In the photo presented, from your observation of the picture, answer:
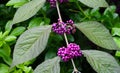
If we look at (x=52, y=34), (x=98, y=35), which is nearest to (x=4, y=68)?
(x=52, y=34)

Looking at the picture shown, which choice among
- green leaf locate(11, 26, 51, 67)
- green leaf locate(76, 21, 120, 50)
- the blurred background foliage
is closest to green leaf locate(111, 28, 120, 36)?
the blurred background foliage

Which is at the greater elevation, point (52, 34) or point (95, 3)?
point (95, 3)

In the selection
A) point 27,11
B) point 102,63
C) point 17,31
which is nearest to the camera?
point 102,63

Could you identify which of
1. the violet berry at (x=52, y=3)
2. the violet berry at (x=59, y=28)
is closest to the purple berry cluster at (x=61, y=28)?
the violet berry at (x=59, y=28)

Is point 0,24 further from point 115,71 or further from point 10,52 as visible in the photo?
point 115,71

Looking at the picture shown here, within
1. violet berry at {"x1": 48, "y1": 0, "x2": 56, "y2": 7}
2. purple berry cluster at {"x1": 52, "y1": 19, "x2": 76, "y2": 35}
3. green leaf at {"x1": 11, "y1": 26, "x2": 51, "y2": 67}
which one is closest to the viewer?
green leaf at {"x1": 11, "y1": 26, "x2": 51, "y2": 67}

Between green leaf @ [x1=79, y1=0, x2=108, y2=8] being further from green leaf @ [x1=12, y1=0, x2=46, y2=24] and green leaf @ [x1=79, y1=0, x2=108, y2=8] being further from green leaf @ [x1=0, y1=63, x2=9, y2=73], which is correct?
green leaf @ [x1=0, y1=63, x2=9, y2=73]

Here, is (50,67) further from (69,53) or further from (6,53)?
(6,53)
